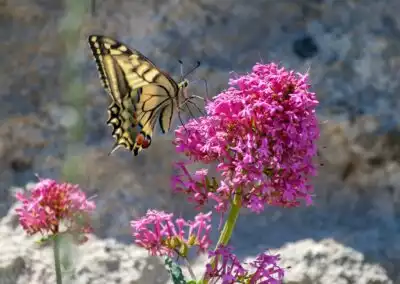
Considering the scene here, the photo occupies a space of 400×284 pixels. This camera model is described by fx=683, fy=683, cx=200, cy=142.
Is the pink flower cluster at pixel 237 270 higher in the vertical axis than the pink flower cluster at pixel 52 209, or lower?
lower

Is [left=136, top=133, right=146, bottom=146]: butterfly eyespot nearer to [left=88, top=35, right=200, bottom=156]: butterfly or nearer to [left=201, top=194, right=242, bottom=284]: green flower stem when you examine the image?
[left=88, top=35, right=200, bottom=156]: butterfly

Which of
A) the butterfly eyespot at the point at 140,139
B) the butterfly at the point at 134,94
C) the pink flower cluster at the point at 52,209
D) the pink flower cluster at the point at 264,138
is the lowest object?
the pink flower cluster at the point at 264,138

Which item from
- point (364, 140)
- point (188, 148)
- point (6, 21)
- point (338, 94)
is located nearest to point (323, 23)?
point (338, 94)

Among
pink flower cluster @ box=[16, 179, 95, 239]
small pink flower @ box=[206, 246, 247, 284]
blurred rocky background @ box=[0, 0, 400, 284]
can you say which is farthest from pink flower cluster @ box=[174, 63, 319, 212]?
blurred rocky background @ box=[0, 0, 400, 284]

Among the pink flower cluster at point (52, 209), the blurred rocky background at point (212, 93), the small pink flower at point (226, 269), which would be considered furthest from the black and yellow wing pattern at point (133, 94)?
the blurred rocky background at point (212, 93)

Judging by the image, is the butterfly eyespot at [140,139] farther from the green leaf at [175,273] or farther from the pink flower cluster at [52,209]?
the green leaf at [175,273]

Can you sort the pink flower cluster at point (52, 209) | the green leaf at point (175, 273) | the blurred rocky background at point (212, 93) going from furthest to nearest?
1. the blurred rocky background at point (212, 93)
2. the pink flower cluster at point (52, 209)
3. the green leaf at point (175, 273)

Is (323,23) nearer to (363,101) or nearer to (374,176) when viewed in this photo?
(363,101)
